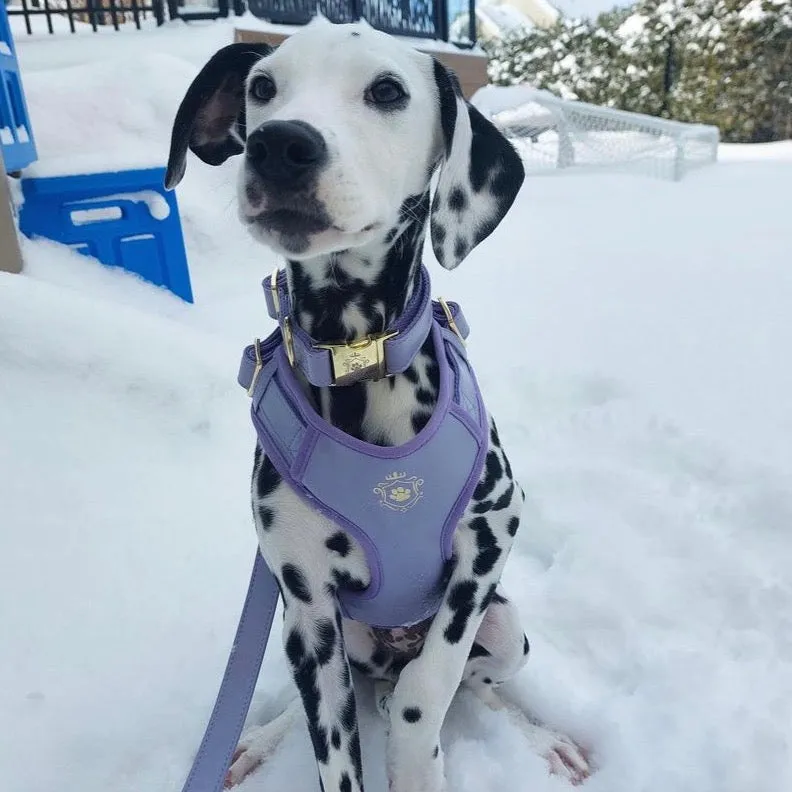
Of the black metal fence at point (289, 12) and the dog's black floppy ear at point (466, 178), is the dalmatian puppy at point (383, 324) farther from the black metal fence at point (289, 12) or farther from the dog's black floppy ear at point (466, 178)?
the black metal fence at point (289, 12)

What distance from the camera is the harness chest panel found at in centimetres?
137

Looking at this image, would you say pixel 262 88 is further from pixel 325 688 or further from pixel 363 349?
pixel 325 688

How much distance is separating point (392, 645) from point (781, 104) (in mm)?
19589

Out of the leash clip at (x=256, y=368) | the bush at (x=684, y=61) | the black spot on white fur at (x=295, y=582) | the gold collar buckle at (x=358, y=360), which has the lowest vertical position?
the bush at (x=684, y=61)

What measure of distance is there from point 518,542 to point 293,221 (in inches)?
66.5

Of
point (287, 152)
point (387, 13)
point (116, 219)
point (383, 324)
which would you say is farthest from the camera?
point (387, 13)

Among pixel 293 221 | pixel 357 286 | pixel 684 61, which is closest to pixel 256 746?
pixel 357 286

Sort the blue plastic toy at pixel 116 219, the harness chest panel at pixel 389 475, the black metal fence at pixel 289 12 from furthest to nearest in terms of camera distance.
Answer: the black metal fence at pixel 289 12
the blue plastic toy at pixel 116 219
the harness chest panel at pixel 389 475

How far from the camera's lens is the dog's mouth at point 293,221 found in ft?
4.07

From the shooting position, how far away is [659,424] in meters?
3.23

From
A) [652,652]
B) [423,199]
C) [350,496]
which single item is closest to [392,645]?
[350,496]

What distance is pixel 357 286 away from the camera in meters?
1.45

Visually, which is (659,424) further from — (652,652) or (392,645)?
(392,645)

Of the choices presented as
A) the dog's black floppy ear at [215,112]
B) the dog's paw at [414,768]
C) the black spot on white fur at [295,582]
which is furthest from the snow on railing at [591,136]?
the dog's paw at [414,768]
